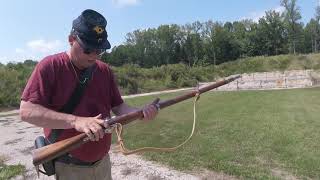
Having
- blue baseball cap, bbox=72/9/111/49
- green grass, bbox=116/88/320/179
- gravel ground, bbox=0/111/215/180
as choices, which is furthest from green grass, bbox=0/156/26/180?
blue baseball cap, bbox=72/9/111/49

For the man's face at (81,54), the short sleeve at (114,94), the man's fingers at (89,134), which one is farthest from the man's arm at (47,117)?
the short sleeve at (114,94)

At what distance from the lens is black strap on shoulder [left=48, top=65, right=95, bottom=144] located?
4.02m

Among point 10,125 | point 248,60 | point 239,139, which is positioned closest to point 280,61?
point 248,60

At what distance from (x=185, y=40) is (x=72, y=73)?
12569 cm

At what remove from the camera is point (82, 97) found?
4.13m

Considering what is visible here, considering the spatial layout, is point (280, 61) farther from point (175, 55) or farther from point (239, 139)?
point (239, 139)

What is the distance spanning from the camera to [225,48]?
122m

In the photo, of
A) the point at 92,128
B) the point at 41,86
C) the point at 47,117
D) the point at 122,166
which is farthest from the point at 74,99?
the point at 122,166

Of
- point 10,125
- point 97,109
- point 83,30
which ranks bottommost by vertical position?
point 10,125

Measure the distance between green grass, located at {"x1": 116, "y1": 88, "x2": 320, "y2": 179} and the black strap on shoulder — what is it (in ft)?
18.0

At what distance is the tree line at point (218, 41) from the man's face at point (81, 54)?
102 metres

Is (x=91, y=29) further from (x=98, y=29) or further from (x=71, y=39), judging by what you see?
(x=71, y=39)

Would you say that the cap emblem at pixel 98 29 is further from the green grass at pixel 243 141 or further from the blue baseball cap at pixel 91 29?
the green grass at pixel 243 141

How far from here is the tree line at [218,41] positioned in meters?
113
